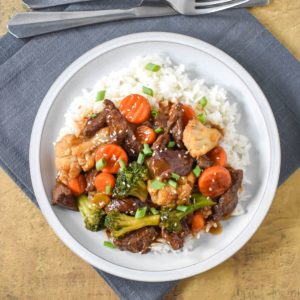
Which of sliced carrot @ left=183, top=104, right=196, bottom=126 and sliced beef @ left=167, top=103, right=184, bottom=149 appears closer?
sliced beef @ left=167, top=103, right=184, bottom=149

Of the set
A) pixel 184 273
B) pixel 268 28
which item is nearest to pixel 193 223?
pixel 184 273

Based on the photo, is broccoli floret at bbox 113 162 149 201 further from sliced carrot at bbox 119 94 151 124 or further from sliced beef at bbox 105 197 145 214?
sliced carrot at bbox 119 94 151 124

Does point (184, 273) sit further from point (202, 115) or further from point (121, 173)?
point (202, 115)

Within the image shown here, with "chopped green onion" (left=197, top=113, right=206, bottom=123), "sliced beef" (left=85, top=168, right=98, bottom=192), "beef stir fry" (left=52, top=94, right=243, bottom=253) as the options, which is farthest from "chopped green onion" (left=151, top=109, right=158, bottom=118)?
"sliced beef" (left=85, top=168, right=98, bottom=192)

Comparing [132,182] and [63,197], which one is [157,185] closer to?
[132,182]

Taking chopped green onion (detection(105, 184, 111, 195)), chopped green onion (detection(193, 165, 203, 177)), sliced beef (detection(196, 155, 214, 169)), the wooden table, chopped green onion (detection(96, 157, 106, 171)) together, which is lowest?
the wooden table

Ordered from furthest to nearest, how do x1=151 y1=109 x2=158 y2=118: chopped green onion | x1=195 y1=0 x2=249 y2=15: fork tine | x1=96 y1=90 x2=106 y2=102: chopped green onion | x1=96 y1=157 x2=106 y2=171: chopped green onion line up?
x1=195 y1=0 x2=249 y2=15: fork tine → x1=96 y1=90 x2=106 y2=102: chopped green onion → x1=151 y1=109 x2=158 y2=118: chopped green onion → x1=96 y1=157 x2=106 y2=171: chopped green onion

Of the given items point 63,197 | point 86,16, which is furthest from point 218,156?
point 86,16

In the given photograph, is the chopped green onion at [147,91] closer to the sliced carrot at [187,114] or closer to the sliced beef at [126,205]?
the sliced carrot at [187,114]
